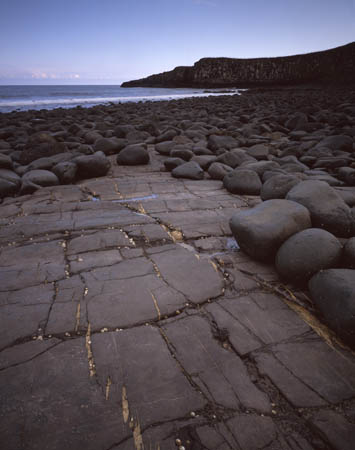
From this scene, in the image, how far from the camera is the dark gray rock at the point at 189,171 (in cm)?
432

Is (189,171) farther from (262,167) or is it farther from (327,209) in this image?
(327,209)

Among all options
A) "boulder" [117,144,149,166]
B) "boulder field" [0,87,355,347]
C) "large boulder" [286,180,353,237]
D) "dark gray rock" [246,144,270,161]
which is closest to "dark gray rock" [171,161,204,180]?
"boulder field" [0,87,355,347]

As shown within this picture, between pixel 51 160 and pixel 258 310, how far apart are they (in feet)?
13.2

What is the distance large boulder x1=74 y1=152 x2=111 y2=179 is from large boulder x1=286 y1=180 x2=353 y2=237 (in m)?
2.96

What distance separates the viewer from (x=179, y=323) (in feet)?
5.17

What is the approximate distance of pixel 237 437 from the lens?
1048mm

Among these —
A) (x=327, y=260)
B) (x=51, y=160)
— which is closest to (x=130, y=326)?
(x=327, y=260)

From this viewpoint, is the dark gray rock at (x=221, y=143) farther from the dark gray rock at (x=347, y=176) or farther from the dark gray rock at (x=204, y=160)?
the dark gray rock at (x=347, y=176)

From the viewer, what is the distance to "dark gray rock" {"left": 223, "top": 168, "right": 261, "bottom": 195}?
11.9 ft

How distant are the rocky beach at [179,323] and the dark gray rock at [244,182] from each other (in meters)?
0.31

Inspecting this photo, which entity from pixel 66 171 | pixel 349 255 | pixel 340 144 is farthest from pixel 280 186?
pixel 340 144

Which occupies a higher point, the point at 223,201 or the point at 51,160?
the point at 51,160

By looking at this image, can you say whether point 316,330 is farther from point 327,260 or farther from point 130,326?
point 130,326

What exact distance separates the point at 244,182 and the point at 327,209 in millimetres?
1473
